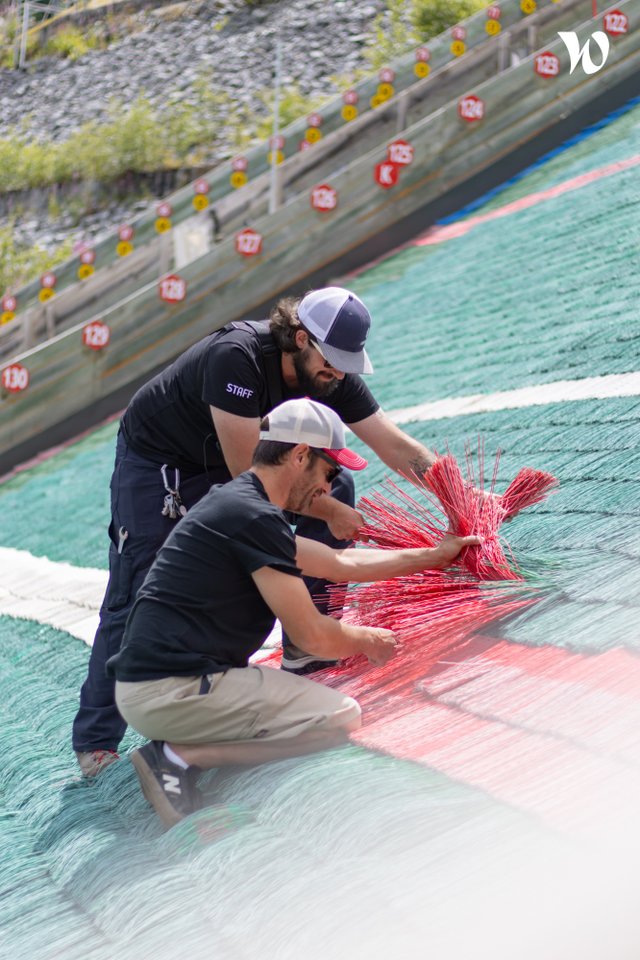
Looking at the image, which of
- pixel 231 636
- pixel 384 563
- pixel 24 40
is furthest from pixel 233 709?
pixel 24 40

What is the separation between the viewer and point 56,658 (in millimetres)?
4391

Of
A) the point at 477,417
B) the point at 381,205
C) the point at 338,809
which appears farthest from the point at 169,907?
the point at 381,205

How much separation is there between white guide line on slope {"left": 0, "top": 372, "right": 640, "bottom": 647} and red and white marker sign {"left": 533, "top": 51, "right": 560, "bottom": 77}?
16.5ft

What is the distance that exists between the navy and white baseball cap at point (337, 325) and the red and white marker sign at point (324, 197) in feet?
20.1

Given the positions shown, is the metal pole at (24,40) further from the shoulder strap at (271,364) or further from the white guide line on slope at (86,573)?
the shoulder strap at (271,364)

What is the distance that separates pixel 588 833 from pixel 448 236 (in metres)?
7.23

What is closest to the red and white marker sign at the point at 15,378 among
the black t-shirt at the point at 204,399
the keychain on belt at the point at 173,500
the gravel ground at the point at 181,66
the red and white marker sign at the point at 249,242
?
the red and white marker sign at the point at 249,242

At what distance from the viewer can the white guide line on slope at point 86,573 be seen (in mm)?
4309

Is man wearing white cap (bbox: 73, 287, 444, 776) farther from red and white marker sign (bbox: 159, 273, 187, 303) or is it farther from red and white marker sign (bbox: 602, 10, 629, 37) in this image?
red and white marker sign (bbox: 602, 10, 629, 37)

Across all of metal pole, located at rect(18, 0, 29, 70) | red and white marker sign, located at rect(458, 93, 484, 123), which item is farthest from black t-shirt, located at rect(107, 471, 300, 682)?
metal pole, located at rect(18, 0, 29, 70)

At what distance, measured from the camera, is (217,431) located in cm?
301

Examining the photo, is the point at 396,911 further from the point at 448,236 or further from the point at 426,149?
the point at 426,149

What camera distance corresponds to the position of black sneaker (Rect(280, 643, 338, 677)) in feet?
10.3

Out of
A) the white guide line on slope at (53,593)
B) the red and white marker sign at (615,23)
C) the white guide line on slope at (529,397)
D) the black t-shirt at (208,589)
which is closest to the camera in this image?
the black t-shirt at (208,589)
